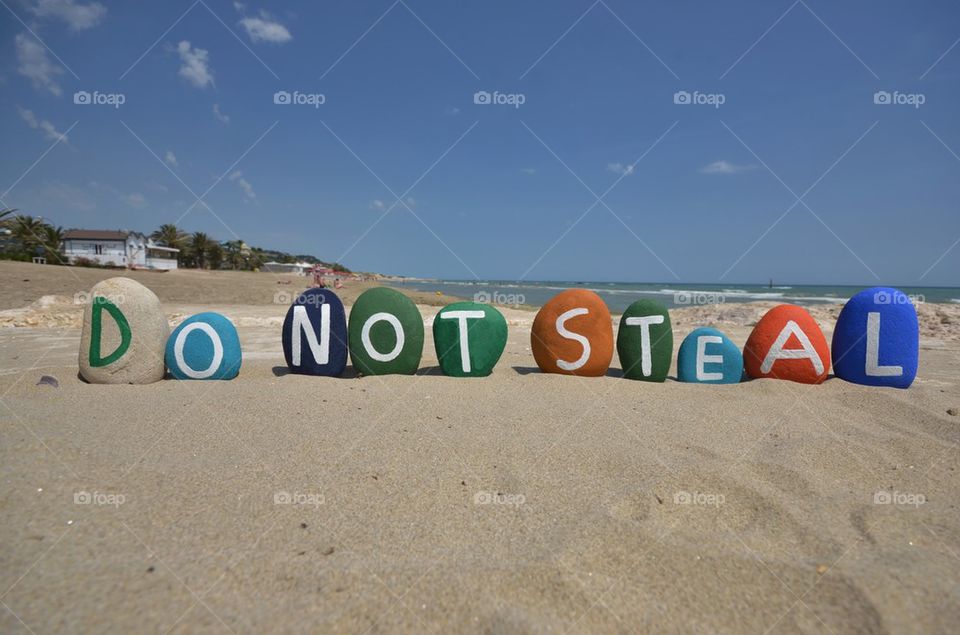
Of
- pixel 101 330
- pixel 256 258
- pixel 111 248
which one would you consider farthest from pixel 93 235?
pixel 101 330

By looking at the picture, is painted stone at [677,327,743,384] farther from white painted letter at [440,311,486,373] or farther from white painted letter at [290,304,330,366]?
white painted letter at [290,304,330,366]

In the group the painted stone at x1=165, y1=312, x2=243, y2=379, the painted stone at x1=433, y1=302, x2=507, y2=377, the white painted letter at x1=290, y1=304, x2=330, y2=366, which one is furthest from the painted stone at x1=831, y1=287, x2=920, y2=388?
the painted stone at x1=165, y1=312, x2=243, y2=379

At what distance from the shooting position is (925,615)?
80.1 inches

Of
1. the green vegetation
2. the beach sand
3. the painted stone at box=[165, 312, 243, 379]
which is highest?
the green vegetation

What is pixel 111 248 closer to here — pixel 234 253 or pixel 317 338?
pixel 234 253

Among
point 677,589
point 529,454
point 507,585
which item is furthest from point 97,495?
point 677,589

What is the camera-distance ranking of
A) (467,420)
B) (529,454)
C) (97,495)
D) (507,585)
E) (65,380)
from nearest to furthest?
(507,585), (97,495), (529,454), (467,420), (65,380)

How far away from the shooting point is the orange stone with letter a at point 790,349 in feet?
19.6

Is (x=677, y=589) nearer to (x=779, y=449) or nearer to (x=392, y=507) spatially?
(x=392, y=507)

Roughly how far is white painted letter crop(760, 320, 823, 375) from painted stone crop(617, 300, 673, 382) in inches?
48.2

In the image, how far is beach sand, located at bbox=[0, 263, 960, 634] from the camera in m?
2.03

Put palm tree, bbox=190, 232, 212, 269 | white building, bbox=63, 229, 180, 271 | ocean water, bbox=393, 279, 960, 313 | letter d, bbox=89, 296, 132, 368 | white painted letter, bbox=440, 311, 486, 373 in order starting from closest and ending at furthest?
letter d, bbox=89, 296, 132, 368 < white painted letter, bbox=440, 311, 486, 373 < ocean water, bbox=393, 279, 960, 313 < white building, bbox=63, 229, 180, 271 < palm tree, bbox=190, 232, 212, 269

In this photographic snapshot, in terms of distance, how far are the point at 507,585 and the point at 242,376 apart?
17.3 feet

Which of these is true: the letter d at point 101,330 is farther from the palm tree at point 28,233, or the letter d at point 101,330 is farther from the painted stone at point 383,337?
the palm tree at point 28,233
